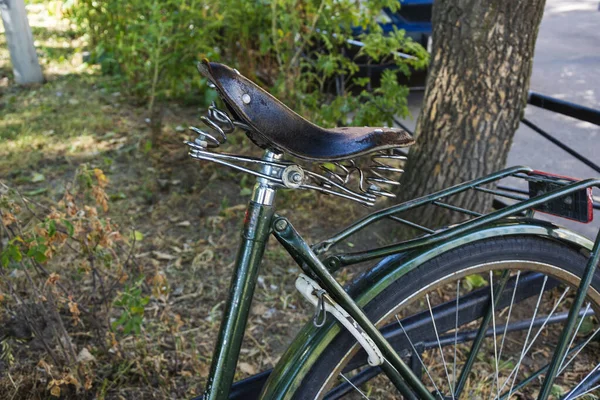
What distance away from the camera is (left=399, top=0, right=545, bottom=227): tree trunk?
2.64 metres

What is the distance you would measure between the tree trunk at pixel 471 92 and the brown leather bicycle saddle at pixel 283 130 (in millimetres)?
1572

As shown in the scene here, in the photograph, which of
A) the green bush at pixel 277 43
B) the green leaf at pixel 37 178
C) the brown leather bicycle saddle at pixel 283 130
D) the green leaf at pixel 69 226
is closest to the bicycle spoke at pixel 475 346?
the brown leather bicycle saddle at pixel 283 130

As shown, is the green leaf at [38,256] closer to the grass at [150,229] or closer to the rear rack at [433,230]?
the grass at [150,229]

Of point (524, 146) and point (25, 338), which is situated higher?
point (524, 146)

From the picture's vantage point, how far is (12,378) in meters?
Result: 2.14

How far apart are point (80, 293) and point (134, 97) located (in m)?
2.79

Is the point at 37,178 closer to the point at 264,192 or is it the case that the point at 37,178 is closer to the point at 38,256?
the point at 38,256

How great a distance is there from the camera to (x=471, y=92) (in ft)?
9.10

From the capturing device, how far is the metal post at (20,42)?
5.05m

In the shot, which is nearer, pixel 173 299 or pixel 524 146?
pixel 173 299

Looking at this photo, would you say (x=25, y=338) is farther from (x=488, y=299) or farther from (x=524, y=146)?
(x=524, y=146)

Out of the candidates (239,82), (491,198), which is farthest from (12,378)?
(491,198)

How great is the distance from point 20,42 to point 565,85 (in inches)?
213

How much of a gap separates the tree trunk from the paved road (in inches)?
40.8
